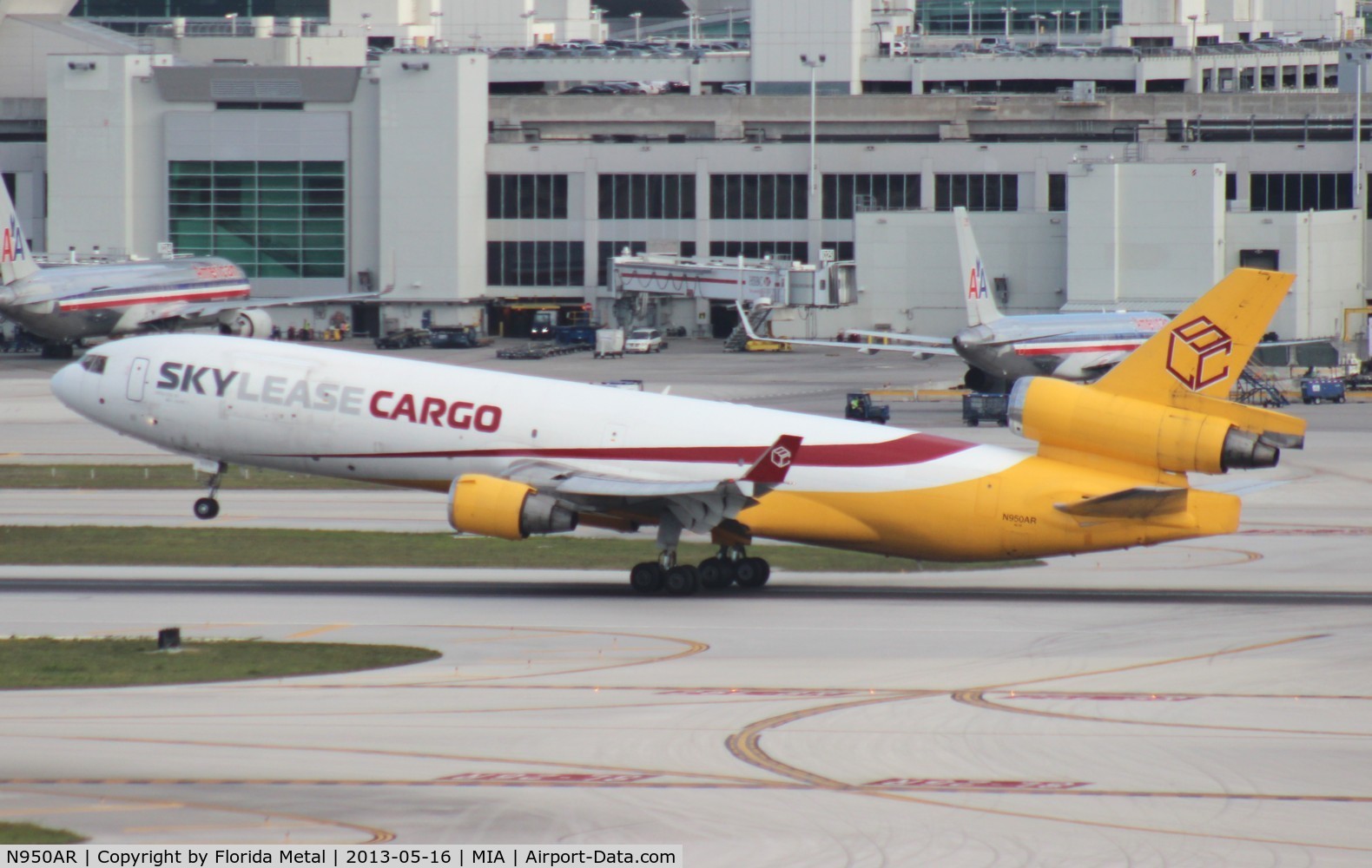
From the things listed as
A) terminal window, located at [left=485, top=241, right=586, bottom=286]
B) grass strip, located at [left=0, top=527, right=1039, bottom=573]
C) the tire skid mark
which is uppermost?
terminal window, located at [left=485, top=241, right=586, bottom=286]

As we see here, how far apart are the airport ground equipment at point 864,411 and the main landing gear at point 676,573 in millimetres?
37654

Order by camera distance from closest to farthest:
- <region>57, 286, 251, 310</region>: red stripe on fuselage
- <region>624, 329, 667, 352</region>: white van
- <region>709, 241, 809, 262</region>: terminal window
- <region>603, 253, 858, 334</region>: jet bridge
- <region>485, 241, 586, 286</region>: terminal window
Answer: <region>57, 286, 251, 310</region>: red stripe on fuselage → <region>624, 329, 667, 352</region>: white van → <region>603, 253, 858, 334</region>: jet bridge → <region>709, 241, 809, 262</region>: terminal window → <region>485, 241, 586, 286</region>: terminal window

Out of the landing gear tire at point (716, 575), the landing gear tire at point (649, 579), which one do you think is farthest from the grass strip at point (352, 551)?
the landing gear tire at point (649, 579)

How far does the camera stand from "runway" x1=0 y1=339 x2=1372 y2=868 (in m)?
23.8

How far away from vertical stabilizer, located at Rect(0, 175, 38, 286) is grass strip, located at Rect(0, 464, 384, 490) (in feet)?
149

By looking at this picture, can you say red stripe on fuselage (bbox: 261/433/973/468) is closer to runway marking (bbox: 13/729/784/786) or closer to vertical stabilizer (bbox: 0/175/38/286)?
runway marking (bbox: 13/729/784/786)

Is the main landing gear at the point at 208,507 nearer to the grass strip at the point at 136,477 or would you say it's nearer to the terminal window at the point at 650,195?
the grass strip at the point at 136,477

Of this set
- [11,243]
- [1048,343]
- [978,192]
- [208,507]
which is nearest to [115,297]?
[11,243]

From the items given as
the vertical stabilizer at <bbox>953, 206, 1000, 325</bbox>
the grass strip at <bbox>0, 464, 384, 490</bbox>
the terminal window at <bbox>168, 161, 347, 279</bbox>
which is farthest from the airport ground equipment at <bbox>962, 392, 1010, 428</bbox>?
the terminal window at <bbox>168, 161, 347, 279</bbox>

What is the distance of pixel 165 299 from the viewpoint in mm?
117875

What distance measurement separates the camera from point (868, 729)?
2955 cm

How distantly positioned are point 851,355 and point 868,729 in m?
97.3

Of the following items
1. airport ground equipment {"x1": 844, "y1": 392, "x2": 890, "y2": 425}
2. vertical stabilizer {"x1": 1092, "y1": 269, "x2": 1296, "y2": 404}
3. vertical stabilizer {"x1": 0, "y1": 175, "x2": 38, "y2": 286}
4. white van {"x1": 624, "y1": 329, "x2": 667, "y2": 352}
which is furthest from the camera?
white van {"x1": 624, "y1": 329, "x2": 667, "y2": 352}

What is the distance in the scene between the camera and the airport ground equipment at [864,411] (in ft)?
274
